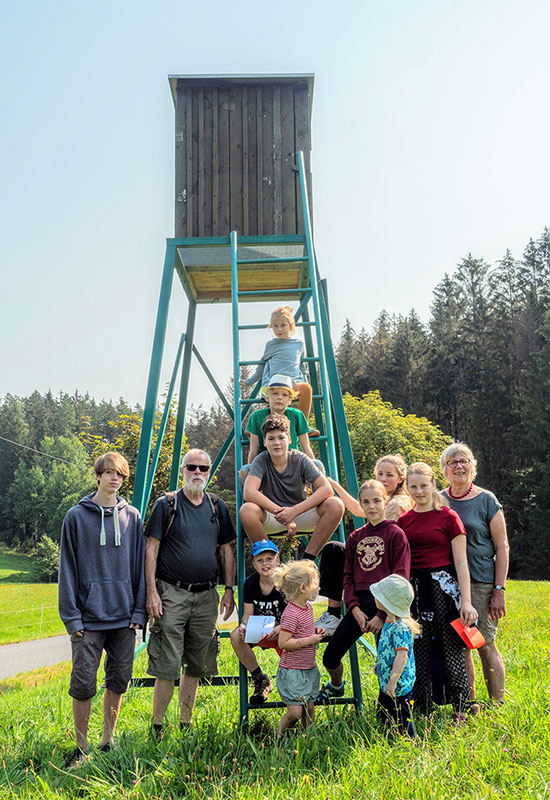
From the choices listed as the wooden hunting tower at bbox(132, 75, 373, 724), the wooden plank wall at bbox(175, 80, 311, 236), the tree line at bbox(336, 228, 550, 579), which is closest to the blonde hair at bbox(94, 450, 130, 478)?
the wooden hunting tower at bbox(132, 75, 373, 724)

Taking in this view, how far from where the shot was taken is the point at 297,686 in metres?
4.35

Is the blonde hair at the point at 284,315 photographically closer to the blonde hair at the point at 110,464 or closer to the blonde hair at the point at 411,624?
the blonde hair at the point at 110,464

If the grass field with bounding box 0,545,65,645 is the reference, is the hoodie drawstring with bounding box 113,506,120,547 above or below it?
above

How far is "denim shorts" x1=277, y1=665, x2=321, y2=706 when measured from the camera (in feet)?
14.2

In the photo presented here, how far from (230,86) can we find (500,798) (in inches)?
314

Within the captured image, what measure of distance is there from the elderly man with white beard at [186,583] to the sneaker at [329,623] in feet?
2.17

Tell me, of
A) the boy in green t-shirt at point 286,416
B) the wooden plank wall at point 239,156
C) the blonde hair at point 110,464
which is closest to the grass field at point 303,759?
the blonde hair at point 110,464

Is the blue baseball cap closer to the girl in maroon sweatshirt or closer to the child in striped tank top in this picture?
the child in striped tank top

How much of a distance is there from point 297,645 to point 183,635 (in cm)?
92

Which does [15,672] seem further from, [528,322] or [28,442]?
[28,442]

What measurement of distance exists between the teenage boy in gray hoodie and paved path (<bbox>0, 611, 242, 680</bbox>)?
8131 millimetres

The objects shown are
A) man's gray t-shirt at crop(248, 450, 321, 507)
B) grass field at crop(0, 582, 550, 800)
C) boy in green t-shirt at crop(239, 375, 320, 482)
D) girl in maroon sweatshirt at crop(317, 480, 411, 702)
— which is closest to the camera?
grass field at crop(0, 582, 550, 800)

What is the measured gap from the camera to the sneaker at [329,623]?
4715 millimetres

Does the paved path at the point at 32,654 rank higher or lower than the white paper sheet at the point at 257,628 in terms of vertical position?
lower
